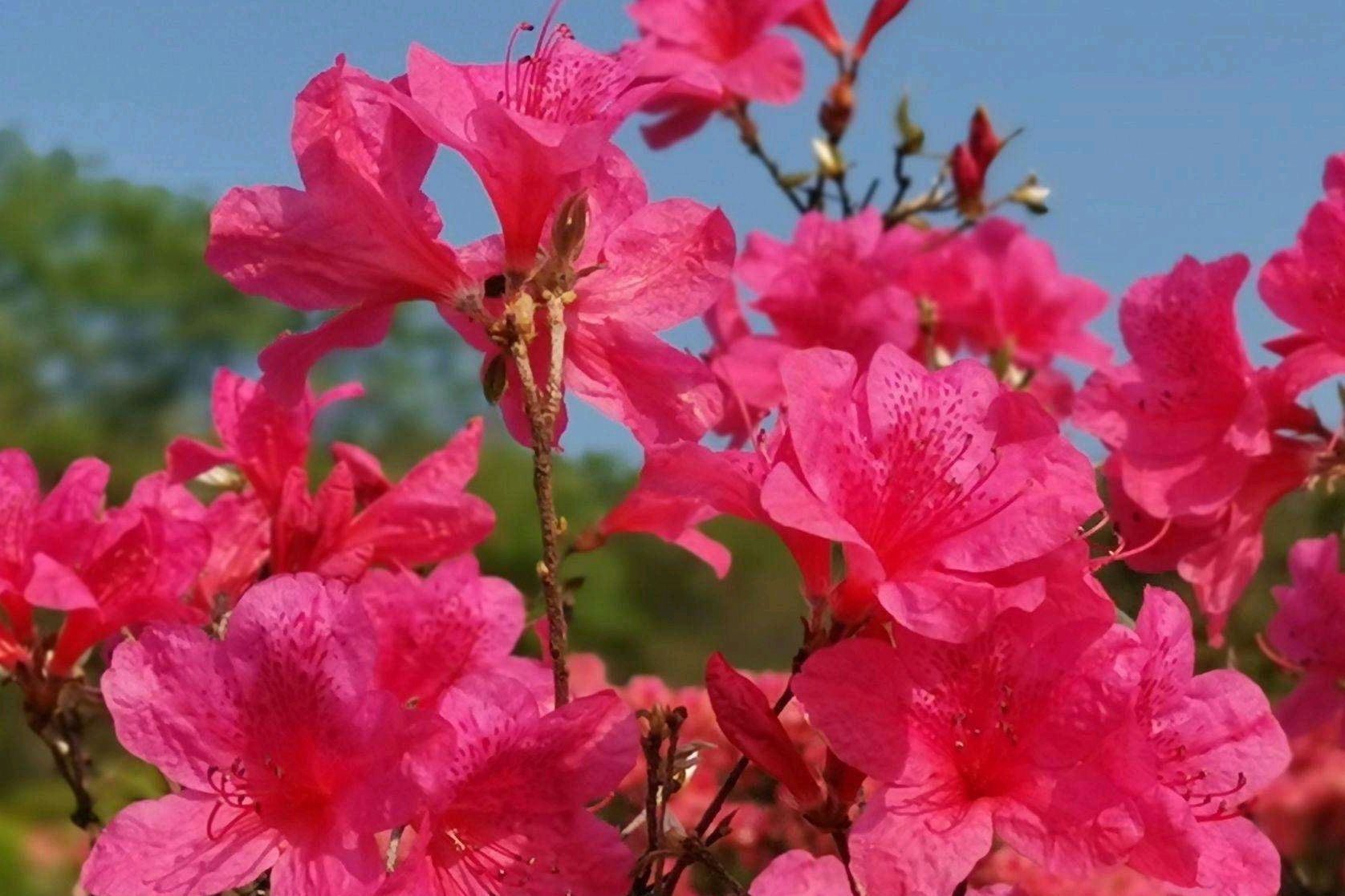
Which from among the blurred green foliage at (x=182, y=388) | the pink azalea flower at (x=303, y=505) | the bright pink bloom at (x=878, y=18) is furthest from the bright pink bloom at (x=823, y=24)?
the blurred green foliage at (x=182, y=388)

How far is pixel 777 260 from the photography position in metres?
2.35

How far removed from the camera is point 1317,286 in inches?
58.7

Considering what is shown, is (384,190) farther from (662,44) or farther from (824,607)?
(662,44)

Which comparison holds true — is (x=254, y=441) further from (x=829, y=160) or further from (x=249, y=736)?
(x=829, y=160)

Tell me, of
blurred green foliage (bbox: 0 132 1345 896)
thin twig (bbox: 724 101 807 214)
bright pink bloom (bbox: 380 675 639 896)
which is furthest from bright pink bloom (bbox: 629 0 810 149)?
blurred green foliage (bbox: 0 132 1345 896)

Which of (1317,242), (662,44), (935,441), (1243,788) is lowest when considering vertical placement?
(1243,788)

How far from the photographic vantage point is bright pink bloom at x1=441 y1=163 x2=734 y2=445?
44.4 inches

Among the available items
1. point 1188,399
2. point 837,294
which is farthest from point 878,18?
point 1188,399

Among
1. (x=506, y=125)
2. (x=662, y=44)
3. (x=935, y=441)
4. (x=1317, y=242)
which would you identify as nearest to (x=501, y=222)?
(x=506, y=125)

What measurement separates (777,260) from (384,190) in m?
1.31

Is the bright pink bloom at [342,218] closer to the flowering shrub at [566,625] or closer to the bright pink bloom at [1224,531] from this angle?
the flowering shrub at [566,625]

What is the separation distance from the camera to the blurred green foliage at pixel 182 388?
630 inches

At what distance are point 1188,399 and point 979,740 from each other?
723 mm

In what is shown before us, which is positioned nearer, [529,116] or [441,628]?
[529,116]
